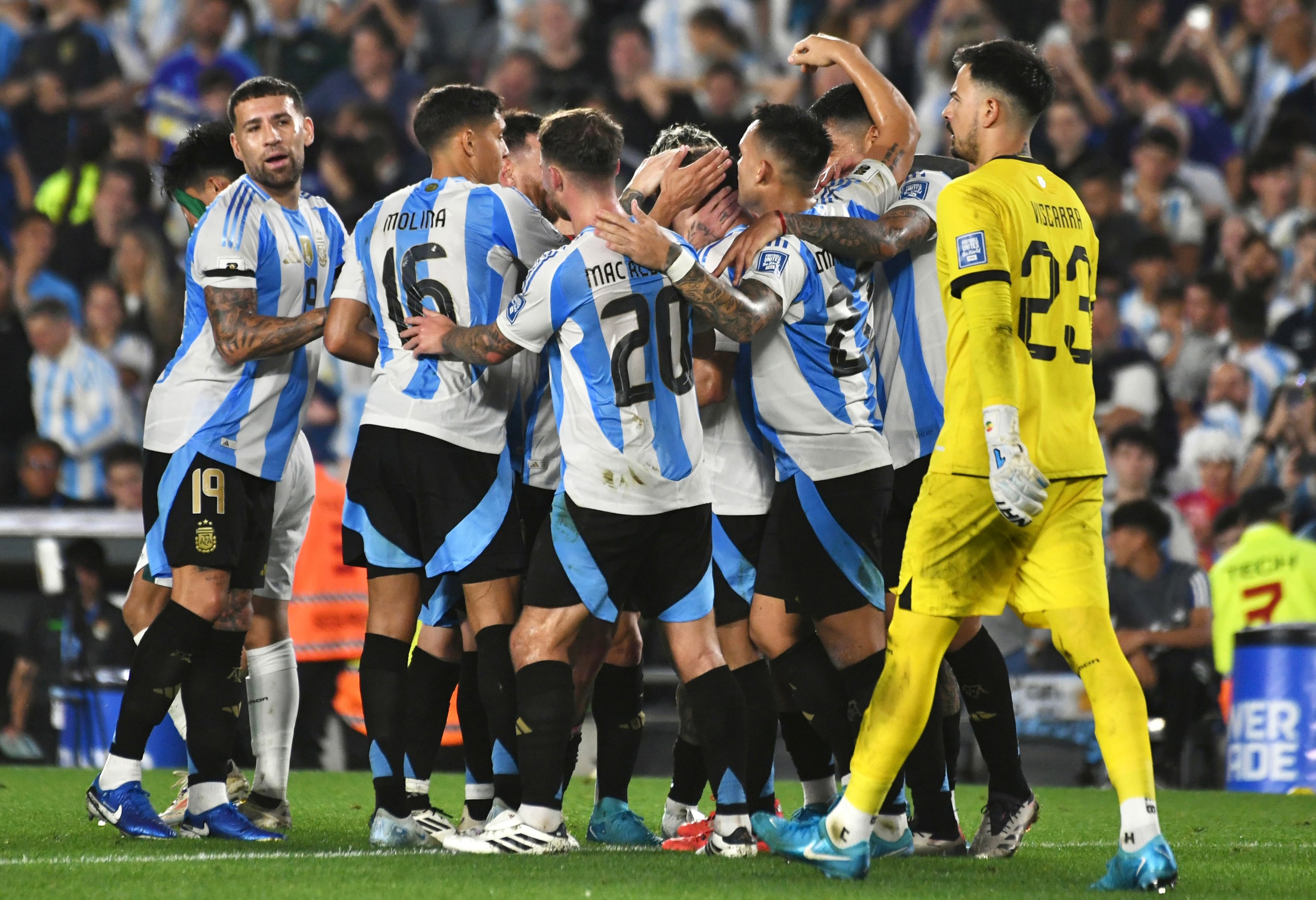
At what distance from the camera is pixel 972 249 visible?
4477 millimetres

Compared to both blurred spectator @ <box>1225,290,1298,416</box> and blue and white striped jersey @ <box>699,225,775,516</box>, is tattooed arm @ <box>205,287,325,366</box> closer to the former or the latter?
blue and white striped jersey @ <box>699,225,775,516</box>

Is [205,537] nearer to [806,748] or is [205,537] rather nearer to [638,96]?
[806,748]

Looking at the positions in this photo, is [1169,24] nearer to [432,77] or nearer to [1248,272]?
[1248,272]

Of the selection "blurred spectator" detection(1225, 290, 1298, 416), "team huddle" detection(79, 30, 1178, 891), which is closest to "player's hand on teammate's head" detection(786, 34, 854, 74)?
"team huddle" detection(79, 30, 1178, 891)

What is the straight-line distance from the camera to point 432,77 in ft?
48.5

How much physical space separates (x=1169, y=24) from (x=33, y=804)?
1224 centimetres

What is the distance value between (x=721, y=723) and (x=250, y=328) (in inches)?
84.2

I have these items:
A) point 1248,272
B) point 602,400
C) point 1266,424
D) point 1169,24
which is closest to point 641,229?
point 602,400

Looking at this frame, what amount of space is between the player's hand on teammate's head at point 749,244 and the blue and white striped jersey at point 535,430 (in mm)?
770

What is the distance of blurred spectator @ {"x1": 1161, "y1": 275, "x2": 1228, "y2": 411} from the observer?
40.2ft

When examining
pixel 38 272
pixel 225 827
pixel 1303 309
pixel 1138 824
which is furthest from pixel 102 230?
pixel 1138 824

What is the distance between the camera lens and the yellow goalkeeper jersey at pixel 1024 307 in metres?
4.48

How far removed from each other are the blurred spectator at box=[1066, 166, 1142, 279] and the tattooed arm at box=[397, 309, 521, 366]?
29.1 feet

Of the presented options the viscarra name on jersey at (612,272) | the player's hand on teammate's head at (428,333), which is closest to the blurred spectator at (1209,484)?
the viscarra name on jersey at (612,272)
